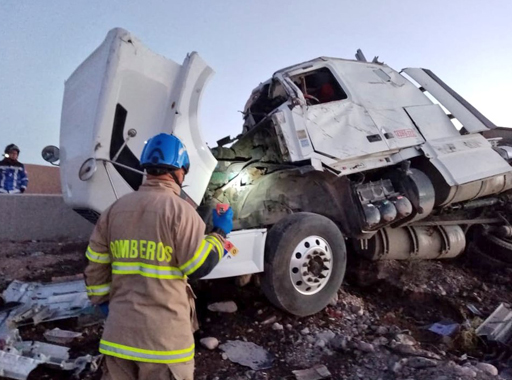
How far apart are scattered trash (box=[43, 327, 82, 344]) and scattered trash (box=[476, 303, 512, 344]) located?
3274 millimetres

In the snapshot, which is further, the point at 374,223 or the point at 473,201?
the point at 473,201

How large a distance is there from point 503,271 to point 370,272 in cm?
193

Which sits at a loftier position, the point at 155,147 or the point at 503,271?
the point at 155,147

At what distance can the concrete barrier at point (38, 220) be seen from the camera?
22.4ft

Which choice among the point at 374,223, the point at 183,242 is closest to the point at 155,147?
the point at 183,242

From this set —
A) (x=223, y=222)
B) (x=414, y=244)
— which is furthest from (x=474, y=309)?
(x=223, y=222)

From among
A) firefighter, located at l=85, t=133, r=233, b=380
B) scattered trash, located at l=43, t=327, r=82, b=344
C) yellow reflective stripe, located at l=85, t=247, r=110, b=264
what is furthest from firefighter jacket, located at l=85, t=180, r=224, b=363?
scattered trash, located at l=43, t=327, r=82, b=344

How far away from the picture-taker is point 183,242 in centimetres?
186

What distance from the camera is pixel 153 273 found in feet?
6.10

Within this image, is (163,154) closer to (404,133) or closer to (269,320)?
(269,320)

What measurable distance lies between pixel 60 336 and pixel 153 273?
191 centimetres

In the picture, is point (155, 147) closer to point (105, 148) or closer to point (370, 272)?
point (105, 148)

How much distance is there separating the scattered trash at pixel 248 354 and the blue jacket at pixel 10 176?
5.36 meters

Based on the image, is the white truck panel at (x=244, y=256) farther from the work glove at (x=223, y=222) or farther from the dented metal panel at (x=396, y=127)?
the dented metal panel at (x=396, y=127)
